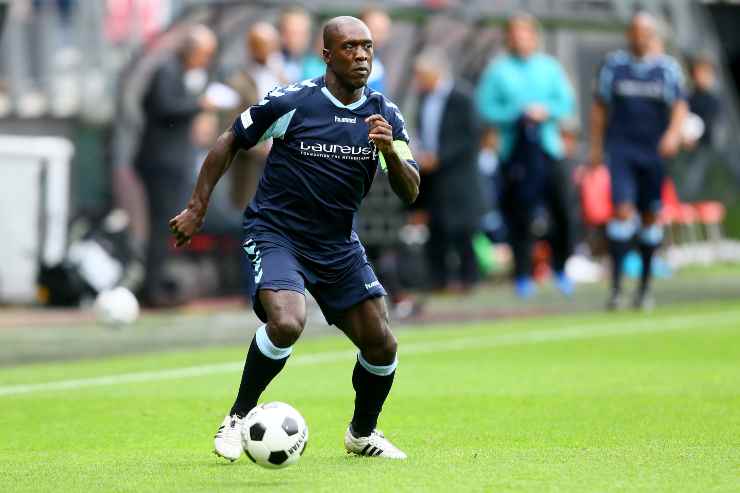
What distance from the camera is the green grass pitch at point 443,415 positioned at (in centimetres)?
748

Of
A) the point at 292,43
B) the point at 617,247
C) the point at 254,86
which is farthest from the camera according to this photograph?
the point at 617,247

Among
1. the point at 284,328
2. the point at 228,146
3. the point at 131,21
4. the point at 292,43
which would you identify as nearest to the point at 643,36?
the point at 292,43

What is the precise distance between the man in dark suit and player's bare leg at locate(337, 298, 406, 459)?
1082cm

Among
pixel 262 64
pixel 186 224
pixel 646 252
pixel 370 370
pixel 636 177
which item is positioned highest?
pixel 186 224

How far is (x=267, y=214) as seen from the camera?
8.23 metres

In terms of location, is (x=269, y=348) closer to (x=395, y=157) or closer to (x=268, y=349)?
(x=268, y=349)

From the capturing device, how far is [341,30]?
8.06 meters

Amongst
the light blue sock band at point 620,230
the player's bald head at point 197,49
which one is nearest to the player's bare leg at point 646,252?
the light blue sock band at point 620,230

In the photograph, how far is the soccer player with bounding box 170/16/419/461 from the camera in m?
8.05

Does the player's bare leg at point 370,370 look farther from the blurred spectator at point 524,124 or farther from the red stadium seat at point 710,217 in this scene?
the red stadium seat at point 710,217

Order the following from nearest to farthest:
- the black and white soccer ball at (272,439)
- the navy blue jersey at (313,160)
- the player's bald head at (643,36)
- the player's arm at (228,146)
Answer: the black and white soccer ball at (272,439) < the player's arm at (228,146) < the navy blue jersey at (313,160) < the player's bald head at (643,36)

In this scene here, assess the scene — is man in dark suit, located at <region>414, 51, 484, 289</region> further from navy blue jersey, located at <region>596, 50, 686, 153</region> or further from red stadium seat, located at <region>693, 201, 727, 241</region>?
red stadium seat, located at <region>693, 201, 727, 241</region>

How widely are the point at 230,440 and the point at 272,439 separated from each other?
562 mm

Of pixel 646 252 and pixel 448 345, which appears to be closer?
pixel 448 345
